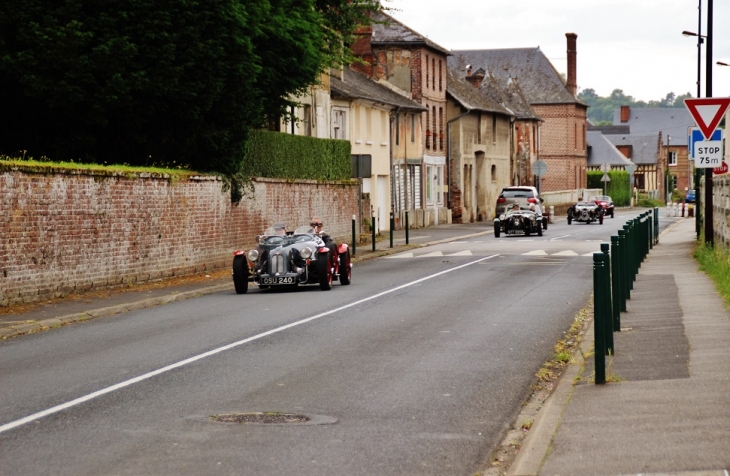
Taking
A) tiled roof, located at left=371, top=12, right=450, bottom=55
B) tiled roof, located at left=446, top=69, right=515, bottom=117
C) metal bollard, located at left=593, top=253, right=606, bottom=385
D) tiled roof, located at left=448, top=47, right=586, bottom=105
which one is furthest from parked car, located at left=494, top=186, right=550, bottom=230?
tiled roof, located at left=448, top=47, right=586, bottom=105

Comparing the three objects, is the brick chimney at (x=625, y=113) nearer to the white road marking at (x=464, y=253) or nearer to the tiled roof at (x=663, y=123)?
the tiled roof at (x=663, y=123)

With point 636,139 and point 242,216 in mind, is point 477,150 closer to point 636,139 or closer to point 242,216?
point 242,216

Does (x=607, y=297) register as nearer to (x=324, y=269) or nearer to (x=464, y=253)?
(x=324, y=269)

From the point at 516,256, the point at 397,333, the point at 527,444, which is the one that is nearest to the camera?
the point at 527,444

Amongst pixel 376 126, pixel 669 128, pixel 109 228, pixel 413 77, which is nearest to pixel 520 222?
pixel 376 126

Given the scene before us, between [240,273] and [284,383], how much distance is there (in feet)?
39.1

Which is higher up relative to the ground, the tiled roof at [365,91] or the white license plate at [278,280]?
the tiled roof at [365,91]

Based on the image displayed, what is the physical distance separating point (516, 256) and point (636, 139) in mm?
122529

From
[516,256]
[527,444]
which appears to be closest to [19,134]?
[516,256]

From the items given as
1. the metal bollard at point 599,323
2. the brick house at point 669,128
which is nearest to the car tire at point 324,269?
the metal bollard at point 599,323

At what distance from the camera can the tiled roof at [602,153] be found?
136 metres

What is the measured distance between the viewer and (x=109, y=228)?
23.7 metres

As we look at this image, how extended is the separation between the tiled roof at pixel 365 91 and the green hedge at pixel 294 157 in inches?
284

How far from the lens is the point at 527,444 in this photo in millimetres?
8141
